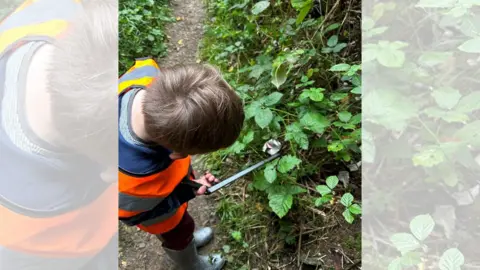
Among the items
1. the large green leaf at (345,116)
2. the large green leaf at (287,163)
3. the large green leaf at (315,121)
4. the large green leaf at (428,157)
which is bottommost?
the large green leaf at (287,163)

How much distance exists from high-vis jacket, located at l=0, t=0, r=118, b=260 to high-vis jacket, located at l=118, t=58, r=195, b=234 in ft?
2.39

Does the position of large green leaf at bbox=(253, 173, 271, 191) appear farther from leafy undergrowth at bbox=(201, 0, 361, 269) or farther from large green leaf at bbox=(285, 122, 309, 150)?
large green leaf at bbox=(285, 122, 309, 150)

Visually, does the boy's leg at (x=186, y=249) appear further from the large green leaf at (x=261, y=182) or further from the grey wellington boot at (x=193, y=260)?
the large green leaf at (x=261, y=182)

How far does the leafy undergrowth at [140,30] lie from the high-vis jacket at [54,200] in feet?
8.24

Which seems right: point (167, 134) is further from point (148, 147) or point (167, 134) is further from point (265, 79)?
point (265, 79)

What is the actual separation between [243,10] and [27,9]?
254 centimetres

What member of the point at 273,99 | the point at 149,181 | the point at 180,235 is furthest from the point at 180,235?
the point at 273,99

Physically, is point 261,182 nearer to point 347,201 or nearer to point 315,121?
point 315,121

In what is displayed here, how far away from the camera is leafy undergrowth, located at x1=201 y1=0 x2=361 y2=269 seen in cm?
183

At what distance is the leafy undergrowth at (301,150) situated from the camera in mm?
1834

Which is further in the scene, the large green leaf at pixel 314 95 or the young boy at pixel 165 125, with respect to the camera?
the large green leaf at pixel 314 95

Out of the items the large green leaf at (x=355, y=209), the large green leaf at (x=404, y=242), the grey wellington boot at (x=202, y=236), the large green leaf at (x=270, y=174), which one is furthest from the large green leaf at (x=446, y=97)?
the grey wellington boot at (x=202, y=236)

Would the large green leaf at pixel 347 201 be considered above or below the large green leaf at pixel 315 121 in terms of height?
below

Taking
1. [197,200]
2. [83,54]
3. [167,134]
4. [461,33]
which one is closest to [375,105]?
[461,33]
